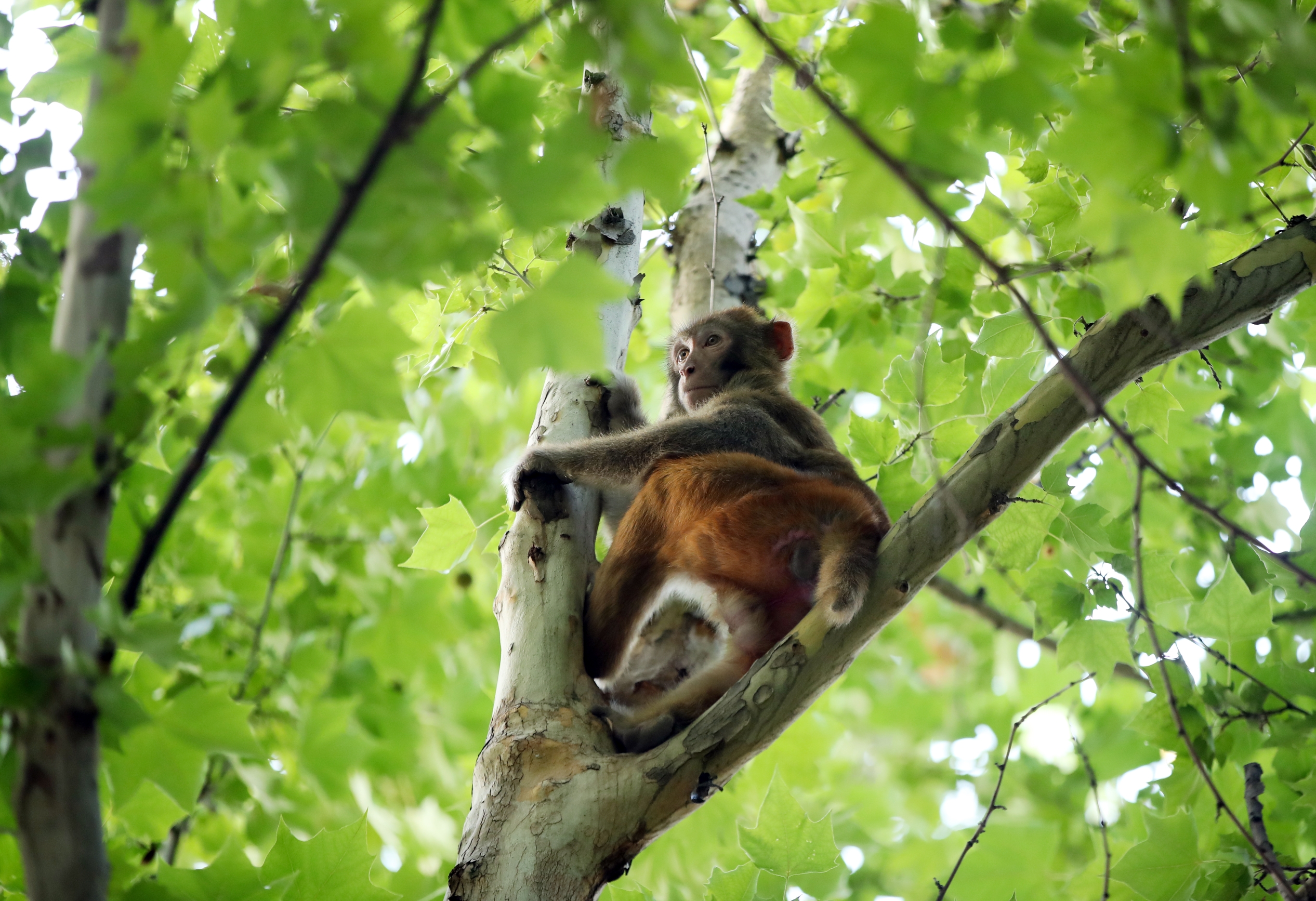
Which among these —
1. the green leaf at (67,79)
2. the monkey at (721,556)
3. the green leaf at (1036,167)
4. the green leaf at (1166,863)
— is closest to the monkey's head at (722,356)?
the monkey at (721,556)

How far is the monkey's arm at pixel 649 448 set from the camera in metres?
3.00

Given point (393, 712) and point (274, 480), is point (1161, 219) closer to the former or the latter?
point (393, 712)

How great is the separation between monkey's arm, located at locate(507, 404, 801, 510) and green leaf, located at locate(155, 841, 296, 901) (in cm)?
125

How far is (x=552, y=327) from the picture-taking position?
4.44ft

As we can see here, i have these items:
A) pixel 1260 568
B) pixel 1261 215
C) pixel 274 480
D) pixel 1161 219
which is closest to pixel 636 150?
pixel 1161 219

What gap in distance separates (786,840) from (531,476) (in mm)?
1359

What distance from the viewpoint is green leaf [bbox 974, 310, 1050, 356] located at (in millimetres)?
3082

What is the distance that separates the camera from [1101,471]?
4785 millimetres

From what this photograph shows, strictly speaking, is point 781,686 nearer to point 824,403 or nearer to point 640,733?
point 640,733

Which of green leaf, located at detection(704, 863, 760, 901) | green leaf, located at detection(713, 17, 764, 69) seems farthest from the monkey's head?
green leaf, located at detection(704, 863, 760, 901)

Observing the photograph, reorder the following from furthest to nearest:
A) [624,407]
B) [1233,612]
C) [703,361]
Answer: [703,361] → [624,407] → [1233,612]

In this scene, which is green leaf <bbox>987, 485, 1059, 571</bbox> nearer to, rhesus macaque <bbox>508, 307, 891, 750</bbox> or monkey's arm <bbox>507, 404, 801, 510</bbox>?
rhesus macaque <bbox>508, 307, 891, 750</bbox>

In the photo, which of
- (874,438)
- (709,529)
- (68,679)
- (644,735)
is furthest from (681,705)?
(68,679)

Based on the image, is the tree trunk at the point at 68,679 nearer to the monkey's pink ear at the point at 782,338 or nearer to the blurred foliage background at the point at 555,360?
the blurred foliage background at the point at 555,360
